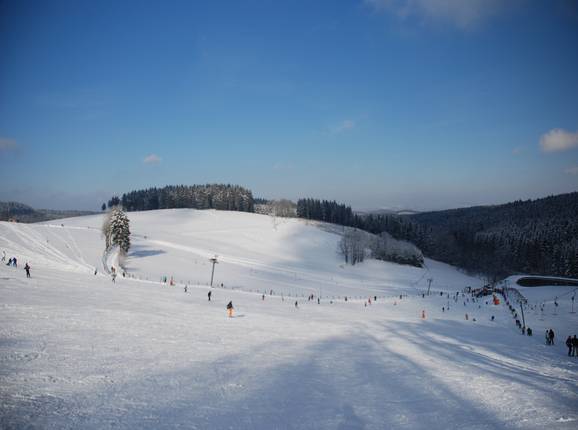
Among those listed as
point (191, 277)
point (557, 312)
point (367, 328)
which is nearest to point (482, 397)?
point (367, 328)

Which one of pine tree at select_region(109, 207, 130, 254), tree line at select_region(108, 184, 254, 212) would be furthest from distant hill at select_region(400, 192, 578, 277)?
pine tree at select_region(109, 207, 130, 254)

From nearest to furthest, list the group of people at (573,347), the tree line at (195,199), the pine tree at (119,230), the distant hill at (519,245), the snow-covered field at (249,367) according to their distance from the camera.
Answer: the snow-covered field at (249,367) → the group of people at (573,347) → the pine tree at (119,230) → the distant hill at (519,245) → the tree line at (195,199)

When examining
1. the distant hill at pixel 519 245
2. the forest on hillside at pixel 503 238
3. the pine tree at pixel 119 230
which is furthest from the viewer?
the forest on hillside at pixel 503 238

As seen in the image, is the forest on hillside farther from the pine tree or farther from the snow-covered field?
the pine tree

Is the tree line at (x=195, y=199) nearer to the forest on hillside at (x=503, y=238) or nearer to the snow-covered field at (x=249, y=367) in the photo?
the forest on hillside at (x=503, y=238)

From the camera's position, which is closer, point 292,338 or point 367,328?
point 292,338

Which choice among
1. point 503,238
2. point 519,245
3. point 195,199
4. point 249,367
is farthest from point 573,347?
point 195,199

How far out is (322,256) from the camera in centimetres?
9519

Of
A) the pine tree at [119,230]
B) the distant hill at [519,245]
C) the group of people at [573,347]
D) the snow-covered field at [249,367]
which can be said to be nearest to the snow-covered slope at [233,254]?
the pine tree at [119,230]

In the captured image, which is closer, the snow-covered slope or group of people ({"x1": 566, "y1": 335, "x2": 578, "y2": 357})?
group of people ({"x1": 566, "y1": 335, "x2": 578, "y2": 357})

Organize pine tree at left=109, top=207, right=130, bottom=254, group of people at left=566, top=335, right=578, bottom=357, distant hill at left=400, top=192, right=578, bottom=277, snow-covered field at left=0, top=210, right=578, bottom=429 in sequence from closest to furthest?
snow-covered field at left=0, top=210, right=578, bottom=429
group of people at left=566, top=335, right=578, bottom=357
pine tree at left=109, top=207, right=130, bottom=254
distant hill at left=400, top=192, right=578, bottom=277

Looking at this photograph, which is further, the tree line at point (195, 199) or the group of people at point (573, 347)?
the tree line at point (195, 199)

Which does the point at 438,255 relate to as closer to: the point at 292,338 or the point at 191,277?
the point at 191,277

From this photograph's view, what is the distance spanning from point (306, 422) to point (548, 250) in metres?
132
